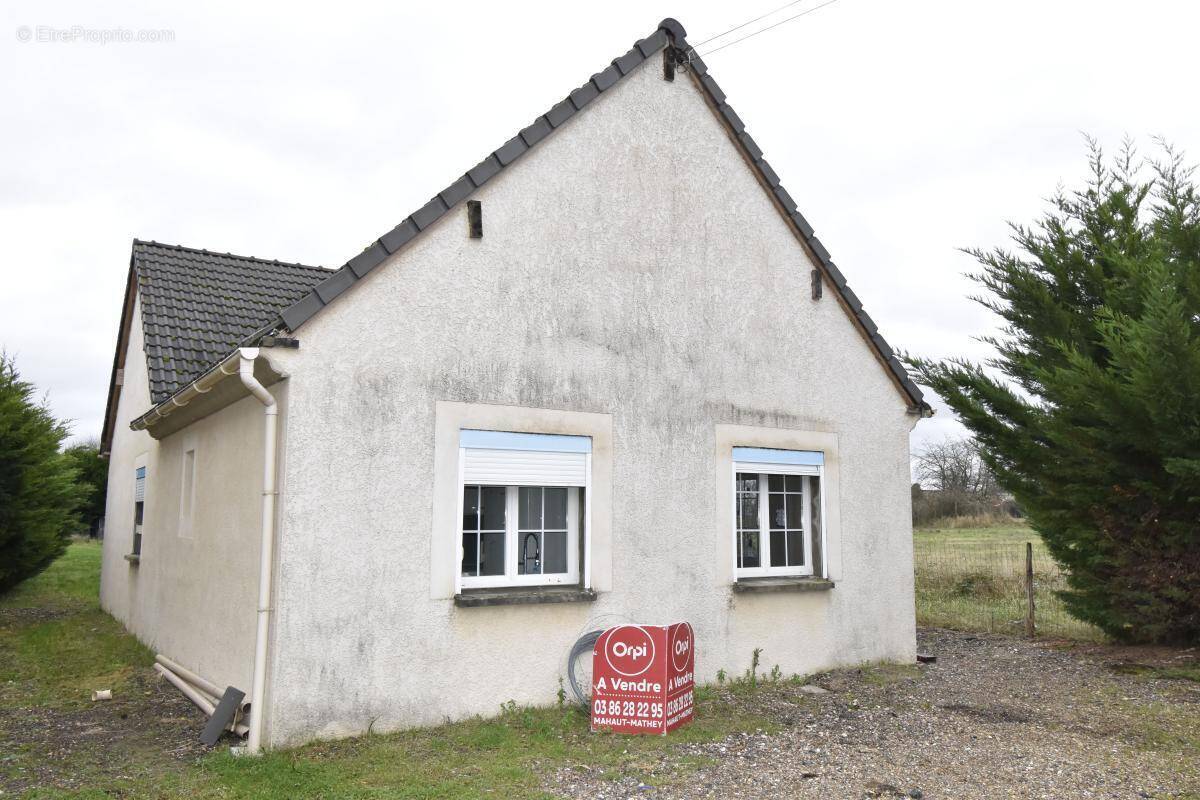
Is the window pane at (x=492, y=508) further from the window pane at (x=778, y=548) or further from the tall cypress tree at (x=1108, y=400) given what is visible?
the tall cypress tree at (x=1108, y=400)

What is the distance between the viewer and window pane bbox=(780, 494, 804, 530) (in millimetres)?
9938

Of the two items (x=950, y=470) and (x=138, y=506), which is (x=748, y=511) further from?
(x=950, y=470)

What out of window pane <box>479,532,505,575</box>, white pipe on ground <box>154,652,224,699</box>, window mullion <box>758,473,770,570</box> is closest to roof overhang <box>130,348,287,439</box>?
window pane <box>479,532,505,575</box>

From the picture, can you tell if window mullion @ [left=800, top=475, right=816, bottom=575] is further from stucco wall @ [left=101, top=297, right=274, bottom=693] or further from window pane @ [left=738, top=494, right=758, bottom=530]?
stucco wall @ [left=101, top=297, right=274, bottom=693]

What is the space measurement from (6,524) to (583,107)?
47.5 ft

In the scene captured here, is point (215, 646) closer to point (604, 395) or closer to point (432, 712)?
point (432, 712)

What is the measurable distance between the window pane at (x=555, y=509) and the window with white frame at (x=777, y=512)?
1919 millimetres

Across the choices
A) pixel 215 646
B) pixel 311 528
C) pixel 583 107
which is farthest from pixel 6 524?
pixel 583 107

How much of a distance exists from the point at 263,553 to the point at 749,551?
4986 millimetres

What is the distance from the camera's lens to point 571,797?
18.4 feet

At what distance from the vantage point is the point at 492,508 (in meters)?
7.87

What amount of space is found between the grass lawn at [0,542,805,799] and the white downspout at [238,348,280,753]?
345 millimetres

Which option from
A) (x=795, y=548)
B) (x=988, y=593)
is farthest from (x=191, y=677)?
(x=988, y=593)

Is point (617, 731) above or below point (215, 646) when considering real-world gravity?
below
